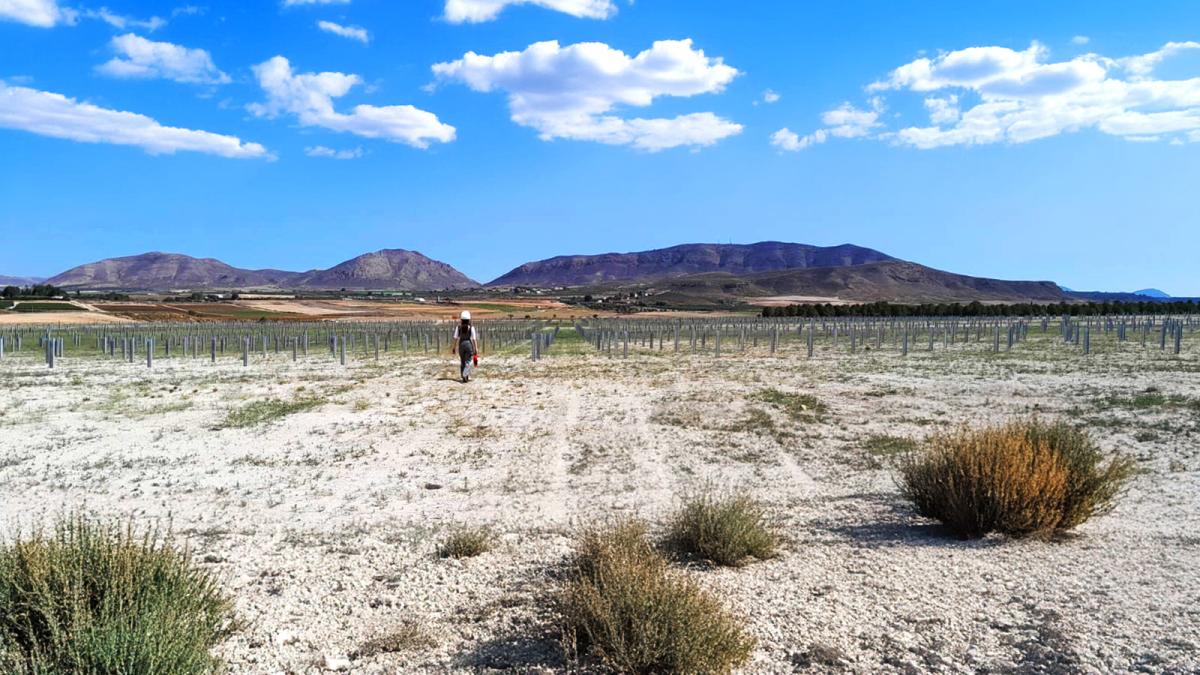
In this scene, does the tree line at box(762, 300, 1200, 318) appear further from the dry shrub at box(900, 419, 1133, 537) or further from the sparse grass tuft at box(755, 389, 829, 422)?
the dry shrub at box(900, 419, 1133, 537)

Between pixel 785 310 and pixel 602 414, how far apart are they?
81.1 m

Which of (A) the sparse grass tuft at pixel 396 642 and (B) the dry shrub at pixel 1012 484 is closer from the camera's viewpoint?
(A) the sparse grass tuft at pixel 396 642

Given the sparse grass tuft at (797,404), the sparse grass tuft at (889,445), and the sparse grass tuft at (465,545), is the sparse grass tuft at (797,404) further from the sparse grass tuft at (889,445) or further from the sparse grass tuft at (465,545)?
the sparse grass tuft at (465,545)

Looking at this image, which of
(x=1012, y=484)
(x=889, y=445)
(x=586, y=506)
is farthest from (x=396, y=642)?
(x=889, y=445)

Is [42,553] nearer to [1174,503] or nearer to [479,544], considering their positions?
[479,544]

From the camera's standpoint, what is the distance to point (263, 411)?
15.6m

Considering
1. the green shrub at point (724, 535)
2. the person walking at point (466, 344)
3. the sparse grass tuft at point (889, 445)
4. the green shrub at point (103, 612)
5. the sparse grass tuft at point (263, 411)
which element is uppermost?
the person walking at point (466, 344)

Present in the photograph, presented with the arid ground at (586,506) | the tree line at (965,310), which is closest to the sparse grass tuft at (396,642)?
the arid ground at (586,506)

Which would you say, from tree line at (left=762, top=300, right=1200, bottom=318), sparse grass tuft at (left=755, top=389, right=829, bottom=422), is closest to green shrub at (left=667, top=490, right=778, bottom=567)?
sparse grass tuft at (left=755, top=389, right=829, bottom=422)

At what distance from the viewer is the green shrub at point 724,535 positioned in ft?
19.6

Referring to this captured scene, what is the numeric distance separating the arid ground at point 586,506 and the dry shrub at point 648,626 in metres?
0.24

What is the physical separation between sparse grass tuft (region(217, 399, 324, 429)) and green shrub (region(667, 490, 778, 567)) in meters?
10.1

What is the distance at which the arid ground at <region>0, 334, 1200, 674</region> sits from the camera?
465 centimetres

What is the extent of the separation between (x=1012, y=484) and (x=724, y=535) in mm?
2346
